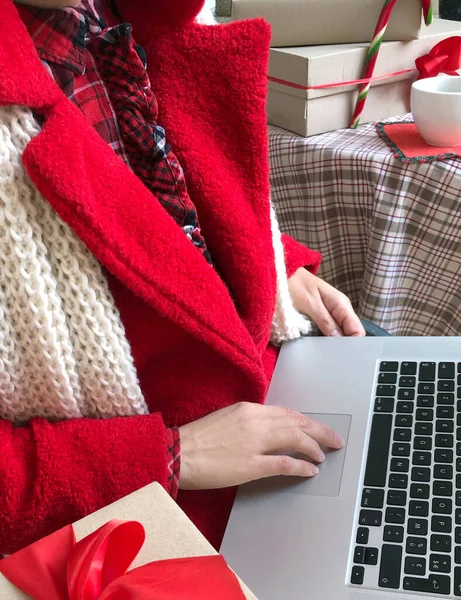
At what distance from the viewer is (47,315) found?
0.49m

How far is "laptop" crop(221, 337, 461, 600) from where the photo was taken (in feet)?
1.51

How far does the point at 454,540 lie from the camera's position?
47cm

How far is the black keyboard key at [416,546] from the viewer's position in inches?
18.5

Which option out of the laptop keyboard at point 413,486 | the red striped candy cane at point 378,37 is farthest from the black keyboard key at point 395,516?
the red striped candy cane at point 378,37

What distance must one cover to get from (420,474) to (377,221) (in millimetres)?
513

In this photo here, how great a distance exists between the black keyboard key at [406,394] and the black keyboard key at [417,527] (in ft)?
0.49

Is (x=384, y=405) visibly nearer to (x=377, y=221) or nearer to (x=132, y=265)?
(x=132, y=265)

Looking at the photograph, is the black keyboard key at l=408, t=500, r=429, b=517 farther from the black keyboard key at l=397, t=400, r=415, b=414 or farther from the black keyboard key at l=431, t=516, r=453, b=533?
the black keyboard key at l=397, t=400, r=415, b=414

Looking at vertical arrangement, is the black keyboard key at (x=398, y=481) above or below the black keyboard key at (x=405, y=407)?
below

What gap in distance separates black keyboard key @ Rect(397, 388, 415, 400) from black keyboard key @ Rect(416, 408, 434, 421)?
18 mm

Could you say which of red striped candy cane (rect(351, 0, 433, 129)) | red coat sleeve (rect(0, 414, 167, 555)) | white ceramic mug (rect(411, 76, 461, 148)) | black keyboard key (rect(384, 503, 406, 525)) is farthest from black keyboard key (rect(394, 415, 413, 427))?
red striped candy cane (rect(351, 0, 433, 129))

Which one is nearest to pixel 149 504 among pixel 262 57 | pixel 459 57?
pixel 262 57

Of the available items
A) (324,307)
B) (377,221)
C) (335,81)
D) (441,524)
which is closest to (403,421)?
(441,524)

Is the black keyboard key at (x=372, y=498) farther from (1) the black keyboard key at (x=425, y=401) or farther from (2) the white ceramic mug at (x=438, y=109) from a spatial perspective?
(2) the white ceramic mug at (x=438, y=109)
